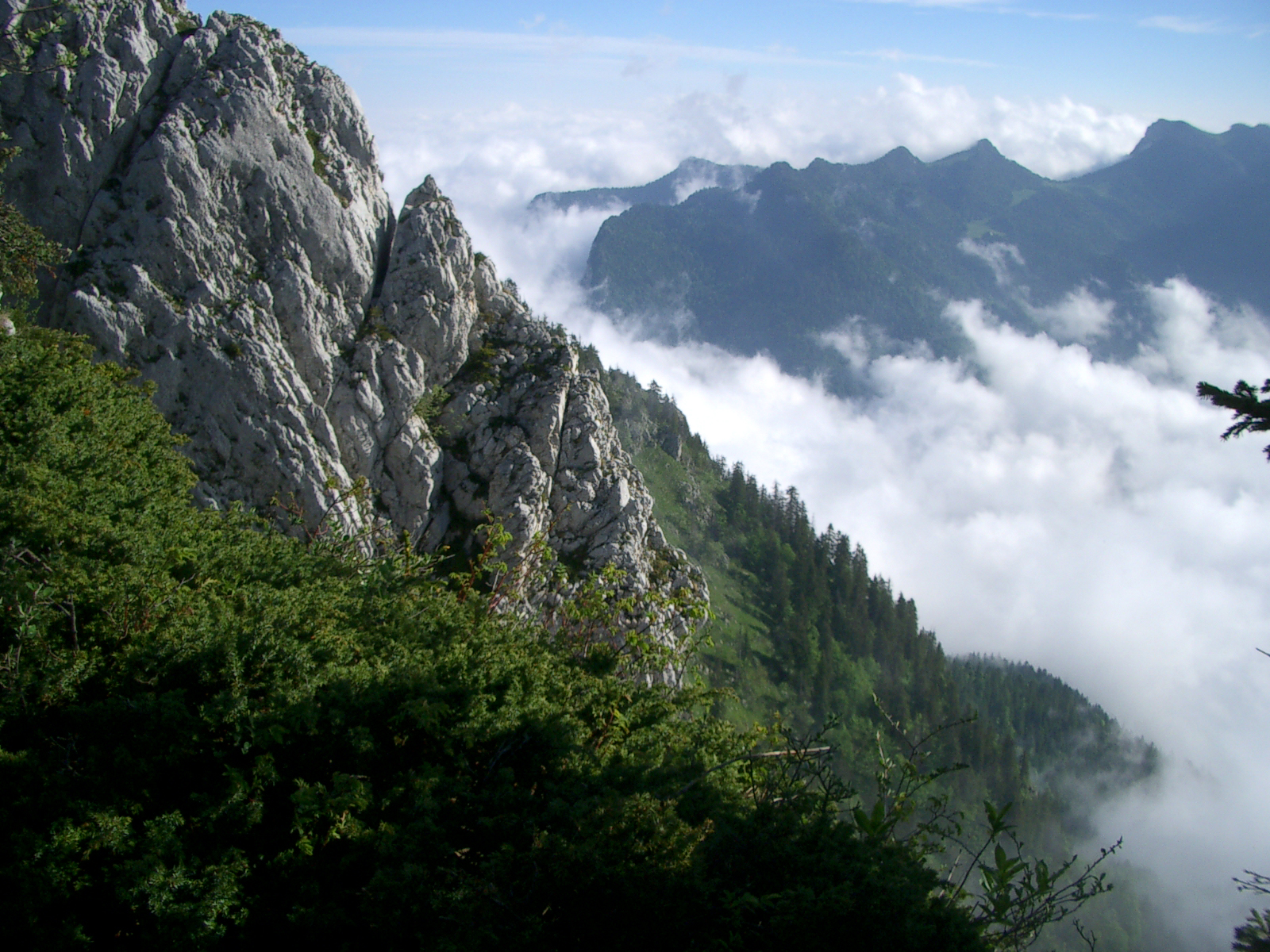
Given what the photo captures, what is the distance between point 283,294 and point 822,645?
112 metres

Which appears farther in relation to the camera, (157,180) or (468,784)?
(157,180)

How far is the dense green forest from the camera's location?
357ft

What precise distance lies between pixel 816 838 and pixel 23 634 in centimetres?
784

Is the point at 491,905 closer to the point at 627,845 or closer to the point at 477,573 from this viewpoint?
the point at 627,845

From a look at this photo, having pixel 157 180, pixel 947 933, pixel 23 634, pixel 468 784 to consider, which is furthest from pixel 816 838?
pixel 157 180

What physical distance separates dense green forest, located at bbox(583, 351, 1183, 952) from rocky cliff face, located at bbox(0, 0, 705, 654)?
64863 mm

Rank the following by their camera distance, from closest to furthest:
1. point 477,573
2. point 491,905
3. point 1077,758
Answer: point 491,905 → point 477,573 → point 1077,758

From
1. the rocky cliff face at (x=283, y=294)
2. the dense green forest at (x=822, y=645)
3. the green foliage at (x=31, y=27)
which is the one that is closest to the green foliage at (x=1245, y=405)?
the rocky cliff face at (x=283, y=294)

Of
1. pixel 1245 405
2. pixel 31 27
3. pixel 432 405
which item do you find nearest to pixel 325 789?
pixel 1245 405

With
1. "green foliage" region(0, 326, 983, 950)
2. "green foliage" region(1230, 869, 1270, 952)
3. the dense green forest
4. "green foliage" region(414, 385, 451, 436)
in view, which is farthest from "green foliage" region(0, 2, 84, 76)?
the dense green forest

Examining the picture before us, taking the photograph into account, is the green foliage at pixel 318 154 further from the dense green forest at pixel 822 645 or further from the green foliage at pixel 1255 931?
the dense green forest at pixel 822 645

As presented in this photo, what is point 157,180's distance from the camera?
79.4 feet

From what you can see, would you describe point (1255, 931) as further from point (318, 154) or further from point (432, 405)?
point (318, 154)

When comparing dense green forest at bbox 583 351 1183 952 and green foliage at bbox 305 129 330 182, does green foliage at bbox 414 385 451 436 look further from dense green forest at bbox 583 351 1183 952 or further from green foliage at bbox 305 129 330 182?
dense green forest at bbox 583 351 1183 952
